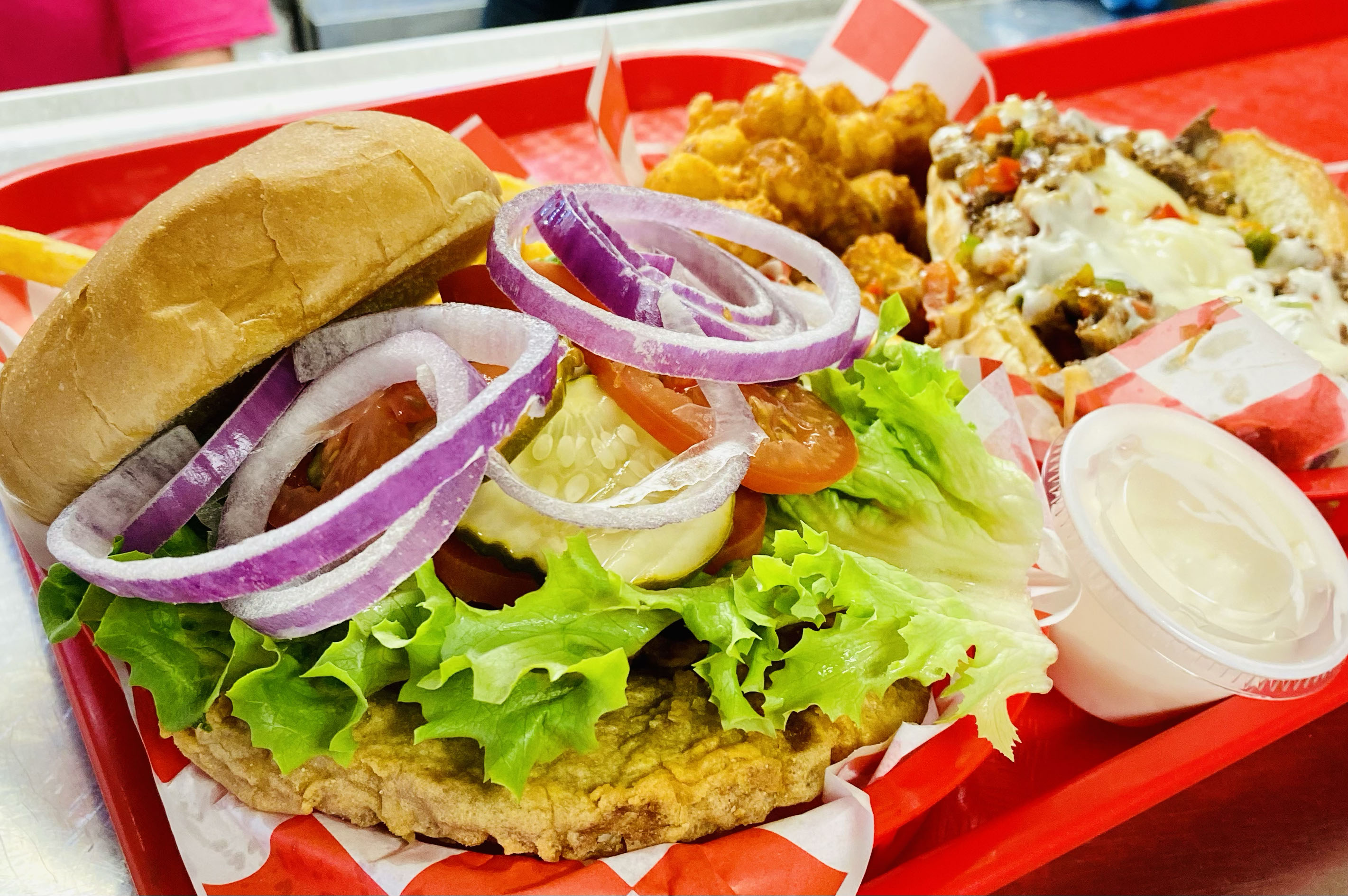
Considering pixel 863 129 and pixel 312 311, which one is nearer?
pixel 312 311

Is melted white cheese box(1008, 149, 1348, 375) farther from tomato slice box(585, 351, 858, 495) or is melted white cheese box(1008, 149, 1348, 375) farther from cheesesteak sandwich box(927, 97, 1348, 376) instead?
tomato slice box(585, 351, 858, 495)

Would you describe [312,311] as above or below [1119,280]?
above

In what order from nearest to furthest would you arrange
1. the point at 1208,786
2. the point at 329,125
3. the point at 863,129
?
the point at 329,125 → the point at 1208,786 → the point at 863,129

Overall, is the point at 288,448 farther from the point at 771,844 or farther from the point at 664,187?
the point at 664,187

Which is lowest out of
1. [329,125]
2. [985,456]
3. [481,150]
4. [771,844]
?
[771,844]

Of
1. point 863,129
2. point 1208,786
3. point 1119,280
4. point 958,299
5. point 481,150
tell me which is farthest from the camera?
point 863,129

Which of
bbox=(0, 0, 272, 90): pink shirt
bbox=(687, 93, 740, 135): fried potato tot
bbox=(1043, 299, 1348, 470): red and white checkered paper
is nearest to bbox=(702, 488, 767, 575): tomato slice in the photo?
bbox=(1043, 299, 1348, 470): red and white checkered paper

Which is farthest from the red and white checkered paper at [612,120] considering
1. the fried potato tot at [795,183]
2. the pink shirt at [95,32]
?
the pink shirt at [95,32]

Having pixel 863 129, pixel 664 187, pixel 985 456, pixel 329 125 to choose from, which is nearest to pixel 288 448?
pixel 329 125
